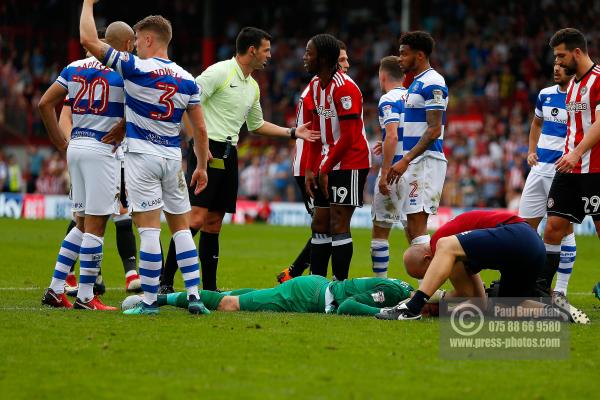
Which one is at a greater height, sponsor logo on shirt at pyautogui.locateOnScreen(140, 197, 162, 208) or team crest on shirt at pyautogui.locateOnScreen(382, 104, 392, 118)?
team crest on shirt at pyautogui.locateOnScreen(382, 104, 392, 118)

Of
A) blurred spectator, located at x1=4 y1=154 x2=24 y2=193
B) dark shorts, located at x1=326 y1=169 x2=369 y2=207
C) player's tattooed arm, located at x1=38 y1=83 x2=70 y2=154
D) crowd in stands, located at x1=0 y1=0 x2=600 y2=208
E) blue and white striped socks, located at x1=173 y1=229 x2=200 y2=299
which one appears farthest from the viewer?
blurred spectator, located at x1=4 y1=154 x2=24 y2=193

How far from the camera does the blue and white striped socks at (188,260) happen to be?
30.1 feet

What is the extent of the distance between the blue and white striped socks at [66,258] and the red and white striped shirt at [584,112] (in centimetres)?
457

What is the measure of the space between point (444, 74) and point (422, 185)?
21.9m

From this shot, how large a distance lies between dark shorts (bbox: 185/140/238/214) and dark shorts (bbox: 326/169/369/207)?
112cm

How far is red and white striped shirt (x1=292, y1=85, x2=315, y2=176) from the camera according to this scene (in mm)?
11055

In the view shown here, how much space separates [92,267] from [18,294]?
1.94 m

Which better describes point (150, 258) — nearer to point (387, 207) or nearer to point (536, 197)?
point (387, 207)

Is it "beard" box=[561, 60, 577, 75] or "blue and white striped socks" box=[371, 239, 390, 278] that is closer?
"beard" box=[561, 60, 577, 75]

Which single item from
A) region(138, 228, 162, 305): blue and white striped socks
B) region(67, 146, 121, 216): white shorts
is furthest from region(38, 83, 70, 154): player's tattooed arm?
region(138, 228, 162, 305): blue and white striped socks

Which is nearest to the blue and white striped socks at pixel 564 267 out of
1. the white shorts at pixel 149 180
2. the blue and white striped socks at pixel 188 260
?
the blue and white striped socks at pixel 188 260

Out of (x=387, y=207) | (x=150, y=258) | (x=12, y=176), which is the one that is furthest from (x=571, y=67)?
(x=12, y=176)

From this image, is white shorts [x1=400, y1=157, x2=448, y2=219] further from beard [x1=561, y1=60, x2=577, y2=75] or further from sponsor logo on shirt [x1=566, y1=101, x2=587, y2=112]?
beard [x1=561, y1=60, x2=577, y2=75]

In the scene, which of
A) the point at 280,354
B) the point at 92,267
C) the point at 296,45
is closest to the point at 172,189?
the point at 92,267
